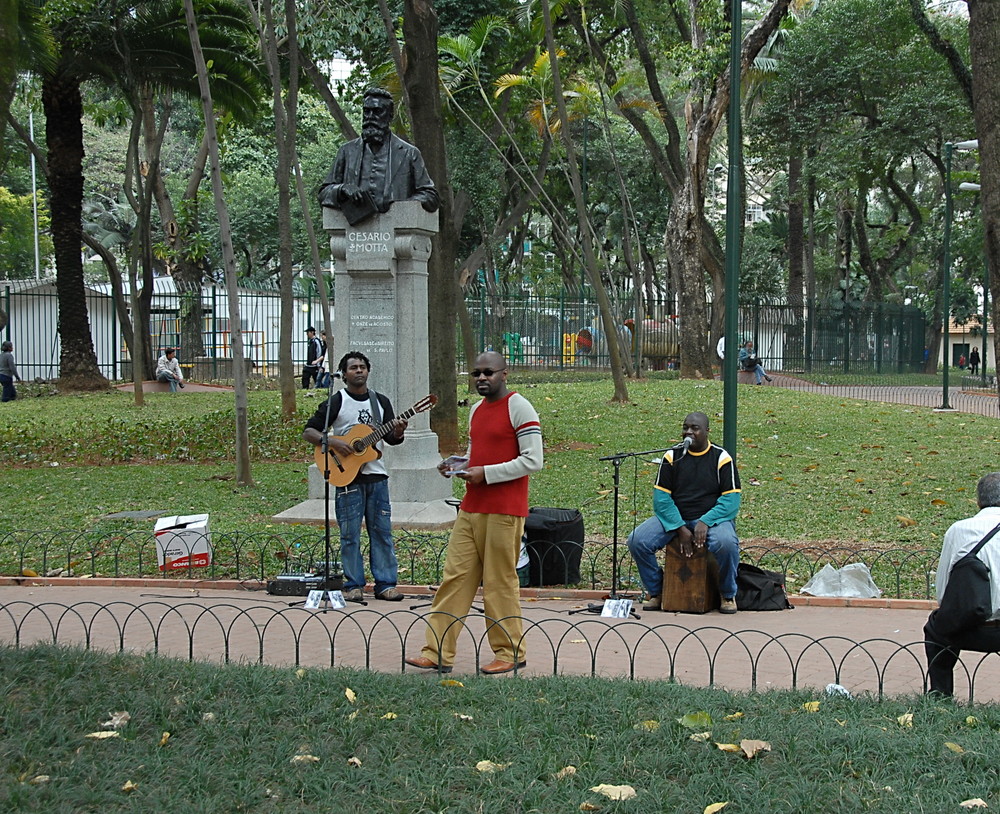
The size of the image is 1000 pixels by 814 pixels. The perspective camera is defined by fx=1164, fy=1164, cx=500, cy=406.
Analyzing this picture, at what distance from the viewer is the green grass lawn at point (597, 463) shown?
11.2 m

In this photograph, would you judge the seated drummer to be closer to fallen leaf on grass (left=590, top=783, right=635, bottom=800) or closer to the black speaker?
the black speaker

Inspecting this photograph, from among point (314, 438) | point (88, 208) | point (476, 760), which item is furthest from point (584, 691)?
point (88, 208)

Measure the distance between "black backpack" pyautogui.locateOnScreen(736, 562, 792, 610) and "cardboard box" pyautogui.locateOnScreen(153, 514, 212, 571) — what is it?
417 centimetres

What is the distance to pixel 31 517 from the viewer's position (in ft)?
37.9

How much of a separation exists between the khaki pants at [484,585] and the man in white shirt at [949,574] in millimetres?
2219

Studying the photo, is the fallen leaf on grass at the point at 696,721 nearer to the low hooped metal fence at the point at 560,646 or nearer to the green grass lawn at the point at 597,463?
the low hooped metal fence at the point at 560,646

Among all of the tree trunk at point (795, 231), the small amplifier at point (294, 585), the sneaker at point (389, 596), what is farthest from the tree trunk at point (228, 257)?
the tree trunk at point (795, 231)

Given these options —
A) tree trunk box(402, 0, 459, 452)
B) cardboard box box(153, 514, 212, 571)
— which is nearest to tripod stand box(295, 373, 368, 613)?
cardboard box box(153, 514, 212, 571)

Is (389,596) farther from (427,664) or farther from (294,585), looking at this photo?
(427,664)

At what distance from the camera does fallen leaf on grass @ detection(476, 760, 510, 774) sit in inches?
185

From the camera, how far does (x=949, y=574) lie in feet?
18.1

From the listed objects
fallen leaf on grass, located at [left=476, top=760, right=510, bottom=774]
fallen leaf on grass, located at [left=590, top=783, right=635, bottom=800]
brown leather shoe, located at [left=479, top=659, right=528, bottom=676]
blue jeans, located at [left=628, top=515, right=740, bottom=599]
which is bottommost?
brown leather shoe, located at [left=479, top=659, right=528, bottom=676]

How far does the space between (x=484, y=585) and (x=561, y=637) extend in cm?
60

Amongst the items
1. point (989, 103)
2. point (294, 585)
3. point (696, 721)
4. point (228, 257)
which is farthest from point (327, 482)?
point (989, 103)
